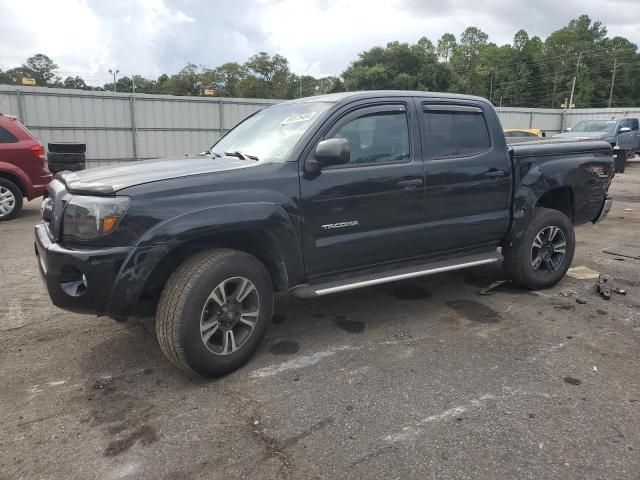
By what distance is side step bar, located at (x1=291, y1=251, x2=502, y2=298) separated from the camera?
11.4 ft

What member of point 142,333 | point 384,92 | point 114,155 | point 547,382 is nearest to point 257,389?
point 142,333

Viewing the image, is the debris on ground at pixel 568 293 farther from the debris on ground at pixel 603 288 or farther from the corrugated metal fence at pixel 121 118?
the corrugated metal fence at pixel 121 118

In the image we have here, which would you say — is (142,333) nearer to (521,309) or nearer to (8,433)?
(8,433)

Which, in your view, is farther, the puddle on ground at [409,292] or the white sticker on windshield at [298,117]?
the puddle on ground at [409,292]

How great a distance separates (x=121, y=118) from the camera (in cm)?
1585

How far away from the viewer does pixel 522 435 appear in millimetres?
2586

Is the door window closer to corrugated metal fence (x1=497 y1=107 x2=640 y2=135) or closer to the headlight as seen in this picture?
the headlight

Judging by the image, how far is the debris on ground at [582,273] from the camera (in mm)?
5328

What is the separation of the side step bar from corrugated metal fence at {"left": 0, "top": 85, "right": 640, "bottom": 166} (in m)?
14.0

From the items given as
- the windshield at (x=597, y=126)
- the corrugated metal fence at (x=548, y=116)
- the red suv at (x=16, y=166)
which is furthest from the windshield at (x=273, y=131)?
the corrugated metal fence at (x=548, y=116)

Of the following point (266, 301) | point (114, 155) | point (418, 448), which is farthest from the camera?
point (114, 155)

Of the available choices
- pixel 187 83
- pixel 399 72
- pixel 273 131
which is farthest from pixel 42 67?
pixel 273 131

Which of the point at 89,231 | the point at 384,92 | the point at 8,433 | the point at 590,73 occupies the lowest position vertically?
the point at 8,433

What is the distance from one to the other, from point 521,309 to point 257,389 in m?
2.55
